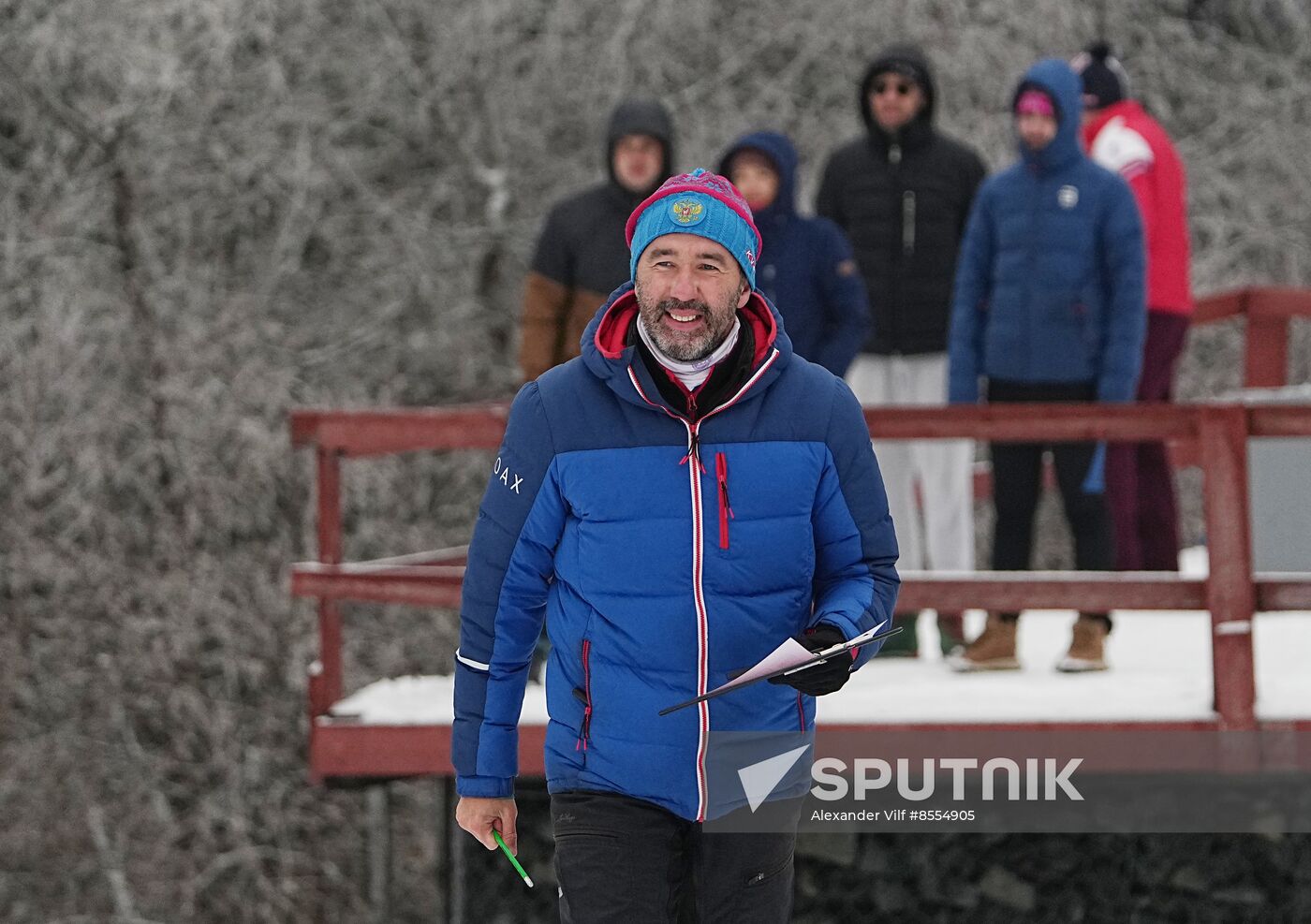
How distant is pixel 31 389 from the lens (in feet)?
47.5

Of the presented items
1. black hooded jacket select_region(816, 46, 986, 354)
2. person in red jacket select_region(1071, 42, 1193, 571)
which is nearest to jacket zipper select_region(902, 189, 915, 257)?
black hooded jacket select_region(816, 46, 986, 354)

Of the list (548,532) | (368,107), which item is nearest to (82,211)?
(368,107)

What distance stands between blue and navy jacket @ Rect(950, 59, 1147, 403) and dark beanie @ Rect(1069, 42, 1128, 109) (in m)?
0.87

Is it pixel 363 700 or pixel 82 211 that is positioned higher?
pixel 82 211

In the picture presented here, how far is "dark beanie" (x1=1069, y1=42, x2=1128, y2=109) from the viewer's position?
685cm

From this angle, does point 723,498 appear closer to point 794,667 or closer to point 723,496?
point 723,496

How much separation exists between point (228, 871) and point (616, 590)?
1177 centimetres

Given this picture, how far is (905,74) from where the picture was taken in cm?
639

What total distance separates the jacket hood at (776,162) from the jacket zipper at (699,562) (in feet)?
9.34

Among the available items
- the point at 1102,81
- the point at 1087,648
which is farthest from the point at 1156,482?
the point at 1102,81

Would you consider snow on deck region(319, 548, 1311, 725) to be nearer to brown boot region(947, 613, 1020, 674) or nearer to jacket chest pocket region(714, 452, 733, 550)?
brown boot region(947, 613, 1020, 674)

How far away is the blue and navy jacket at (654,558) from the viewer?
3.18 metres

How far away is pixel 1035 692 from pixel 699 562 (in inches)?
118

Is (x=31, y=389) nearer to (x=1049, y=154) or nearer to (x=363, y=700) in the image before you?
(x=363, y=700)
